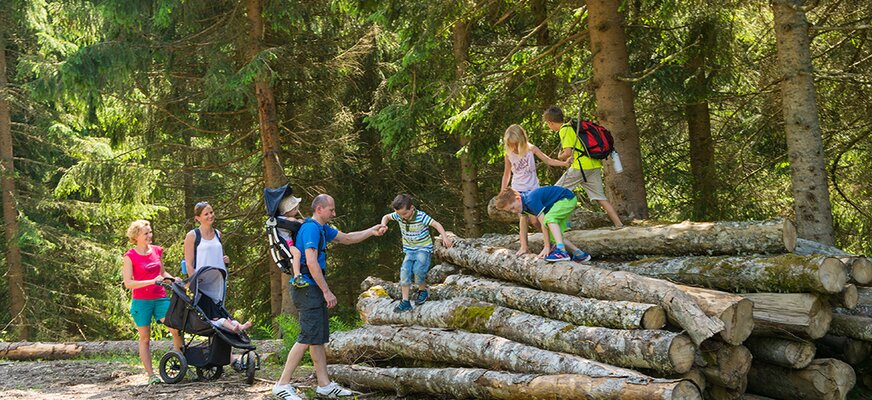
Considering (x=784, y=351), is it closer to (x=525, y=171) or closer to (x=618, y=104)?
(x=525, y=171)

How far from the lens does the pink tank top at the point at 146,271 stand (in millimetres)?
10594

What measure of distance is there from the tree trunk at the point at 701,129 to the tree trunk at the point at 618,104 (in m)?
1.71

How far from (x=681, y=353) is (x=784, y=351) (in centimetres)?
155

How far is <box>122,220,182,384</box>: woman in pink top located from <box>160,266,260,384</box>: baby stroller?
0.29 meters

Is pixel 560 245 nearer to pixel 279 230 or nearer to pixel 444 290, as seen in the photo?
pixel 444 290

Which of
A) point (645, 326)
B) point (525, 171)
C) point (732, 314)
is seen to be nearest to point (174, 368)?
point (525, 171)

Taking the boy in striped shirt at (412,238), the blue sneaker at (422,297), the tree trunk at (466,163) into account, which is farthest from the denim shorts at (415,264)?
the tree trunk at (466,163)

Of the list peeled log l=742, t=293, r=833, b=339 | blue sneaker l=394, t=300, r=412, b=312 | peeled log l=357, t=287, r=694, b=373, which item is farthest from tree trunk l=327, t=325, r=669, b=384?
peeled log l=742, t=293, r=833, b=339

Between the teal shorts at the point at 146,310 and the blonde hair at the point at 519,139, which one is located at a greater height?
the blonde hair at the point at 519,139

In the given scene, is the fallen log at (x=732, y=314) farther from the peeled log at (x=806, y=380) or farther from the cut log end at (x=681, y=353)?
the peeled log at (x=806, y=380)

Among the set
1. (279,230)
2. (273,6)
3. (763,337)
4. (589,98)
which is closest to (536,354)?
(763,337)

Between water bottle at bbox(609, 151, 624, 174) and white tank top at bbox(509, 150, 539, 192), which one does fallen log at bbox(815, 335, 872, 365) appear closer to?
water bottle at bbox(609, 151, 624, 174)

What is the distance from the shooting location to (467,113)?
13.9m

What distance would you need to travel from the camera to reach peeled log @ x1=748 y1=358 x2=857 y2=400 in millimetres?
7855
